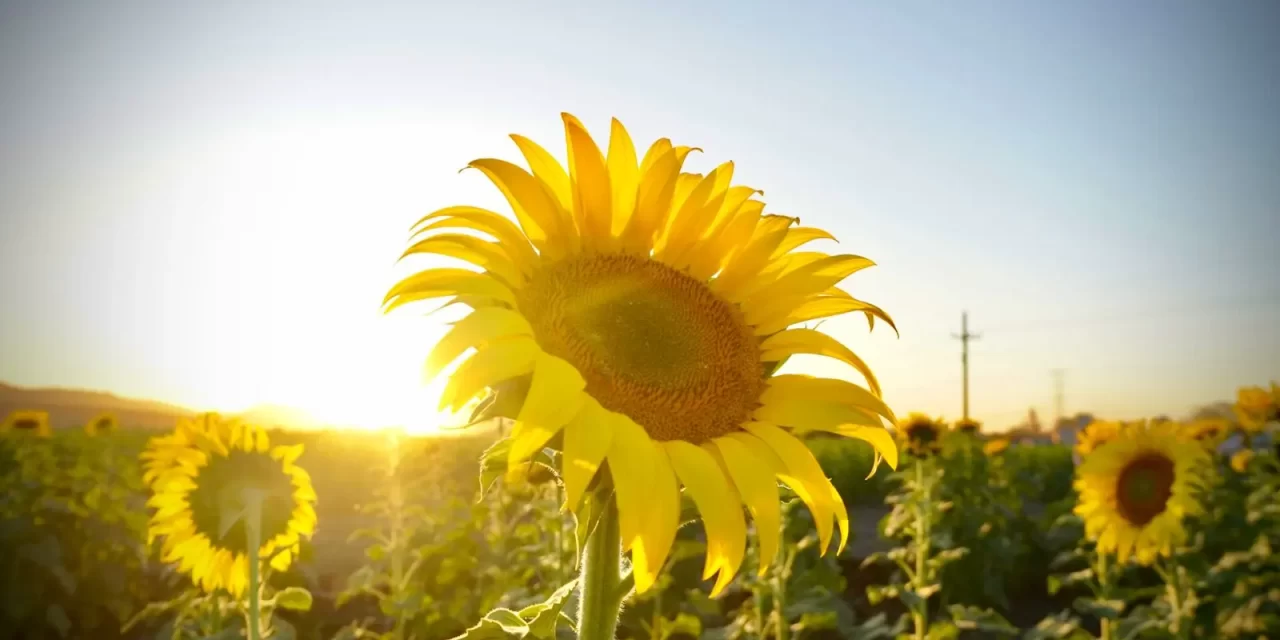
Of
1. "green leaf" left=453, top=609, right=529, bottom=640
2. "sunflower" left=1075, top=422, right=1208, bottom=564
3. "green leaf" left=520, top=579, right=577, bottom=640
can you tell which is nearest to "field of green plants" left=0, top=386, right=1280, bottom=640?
"sunflower" left=1075, top=422, right=1208, bottom=564

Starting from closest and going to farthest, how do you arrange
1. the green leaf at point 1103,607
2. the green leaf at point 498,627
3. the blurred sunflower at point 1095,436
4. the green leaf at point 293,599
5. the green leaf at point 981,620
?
the green leaf at point 498,627 < the green leaf at point 293,599 < the green leaf at point 981,620 < the green leaf at point 1103,607 < the blurred sunflower at point 1095,436

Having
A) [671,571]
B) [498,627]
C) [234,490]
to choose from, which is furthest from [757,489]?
[671,571]

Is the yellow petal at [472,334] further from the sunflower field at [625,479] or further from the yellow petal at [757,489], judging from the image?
the yellow petal at [757,489]

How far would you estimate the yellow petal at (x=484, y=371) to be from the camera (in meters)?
1.10

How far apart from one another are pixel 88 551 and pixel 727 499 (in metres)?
7.83

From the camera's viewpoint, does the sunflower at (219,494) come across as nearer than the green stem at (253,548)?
No

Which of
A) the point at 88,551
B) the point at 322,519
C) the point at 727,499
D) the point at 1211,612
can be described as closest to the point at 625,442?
the point at 727,499

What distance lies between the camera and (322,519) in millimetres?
17516

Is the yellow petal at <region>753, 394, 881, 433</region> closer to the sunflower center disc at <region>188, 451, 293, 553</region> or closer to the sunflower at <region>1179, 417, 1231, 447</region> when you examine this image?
the sunflower center disc at <region>188, 451, 293, 553</region>

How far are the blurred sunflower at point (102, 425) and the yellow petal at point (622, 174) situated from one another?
12.9 m

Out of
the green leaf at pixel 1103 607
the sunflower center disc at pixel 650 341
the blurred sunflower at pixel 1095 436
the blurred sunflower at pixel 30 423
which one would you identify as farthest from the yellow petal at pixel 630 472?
the blurred sunflower at pixel 30 423

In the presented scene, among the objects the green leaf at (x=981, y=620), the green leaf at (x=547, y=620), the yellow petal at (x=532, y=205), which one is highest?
the yellow petal at (x=532, y=205)

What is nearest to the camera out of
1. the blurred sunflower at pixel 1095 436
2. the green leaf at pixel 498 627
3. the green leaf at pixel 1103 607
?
the green leaf at pixel 498 627

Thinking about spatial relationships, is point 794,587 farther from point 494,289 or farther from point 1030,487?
point 1030,487
